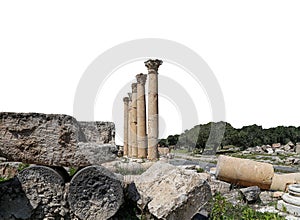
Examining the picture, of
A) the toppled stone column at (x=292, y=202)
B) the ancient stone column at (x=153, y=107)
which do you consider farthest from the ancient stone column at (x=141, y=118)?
the toppled stone column at (x=292, y=202)

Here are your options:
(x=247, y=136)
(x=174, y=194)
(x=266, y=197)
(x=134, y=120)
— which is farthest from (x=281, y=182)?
(x=247, y=136)

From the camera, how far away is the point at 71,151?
479 centimetres

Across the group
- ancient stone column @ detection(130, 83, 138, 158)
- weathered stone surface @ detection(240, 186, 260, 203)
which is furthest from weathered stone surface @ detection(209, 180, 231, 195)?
ancient stone column @ detection(130, 83, 138, 158)

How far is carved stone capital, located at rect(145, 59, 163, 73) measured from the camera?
16703mm

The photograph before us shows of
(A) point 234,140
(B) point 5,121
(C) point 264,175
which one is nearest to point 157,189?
(B) point 5,121

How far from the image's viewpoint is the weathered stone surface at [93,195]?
16.0 ft

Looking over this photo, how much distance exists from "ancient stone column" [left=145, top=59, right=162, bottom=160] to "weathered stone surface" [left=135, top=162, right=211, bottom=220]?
11.6m

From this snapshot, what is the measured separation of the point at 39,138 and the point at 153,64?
12.7 m

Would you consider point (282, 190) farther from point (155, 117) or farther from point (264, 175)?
point (155, 117)

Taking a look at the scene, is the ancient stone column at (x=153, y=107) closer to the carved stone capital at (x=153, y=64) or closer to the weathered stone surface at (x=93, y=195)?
the carved stone capital at (x=153, y=64)

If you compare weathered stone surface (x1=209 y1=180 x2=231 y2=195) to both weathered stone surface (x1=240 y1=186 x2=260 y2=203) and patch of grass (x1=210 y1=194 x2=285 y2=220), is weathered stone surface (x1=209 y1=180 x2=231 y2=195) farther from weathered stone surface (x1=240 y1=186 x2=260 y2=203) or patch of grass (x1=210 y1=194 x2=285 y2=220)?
patch of grass (x1=210 y1=194 x2=285 y2=220)

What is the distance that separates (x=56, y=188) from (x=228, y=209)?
12.4 feet

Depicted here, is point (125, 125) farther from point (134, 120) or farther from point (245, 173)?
point (245, 173)

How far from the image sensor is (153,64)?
16875mm
